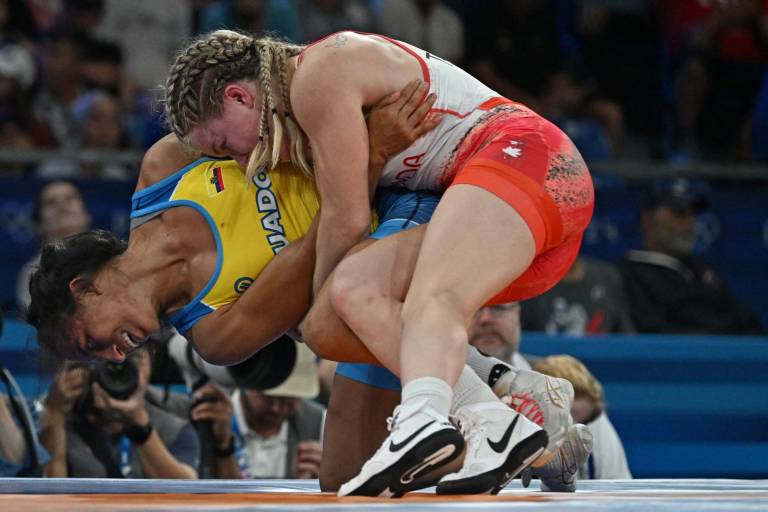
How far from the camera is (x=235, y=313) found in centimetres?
306

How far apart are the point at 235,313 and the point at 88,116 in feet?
11.0

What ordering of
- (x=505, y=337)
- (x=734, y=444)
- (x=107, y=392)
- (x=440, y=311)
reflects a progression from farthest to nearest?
(x=734, y=444), (x=505, y=337), (x=107, y=392), (x=440, y=311)

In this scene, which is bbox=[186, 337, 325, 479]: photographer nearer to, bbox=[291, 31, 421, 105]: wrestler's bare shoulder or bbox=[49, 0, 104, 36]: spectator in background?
bbox=[291, 31, 421, 105]: wrestler's bare shoulder

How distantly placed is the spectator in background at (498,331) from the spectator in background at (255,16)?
268 cm

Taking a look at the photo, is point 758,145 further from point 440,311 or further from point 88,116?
point 440,311

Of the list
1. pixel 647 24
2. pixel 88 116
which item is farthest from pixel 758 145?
pixel 88 116

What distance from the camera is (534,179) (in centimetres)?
262

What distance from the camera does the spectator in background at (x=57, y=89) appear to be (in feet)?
21.0

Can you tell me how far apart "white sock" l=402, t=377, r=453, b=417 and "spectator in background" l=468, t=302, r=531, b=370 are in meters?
1.98

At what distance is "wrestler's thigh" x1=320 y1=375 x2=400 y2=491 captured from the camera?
3.14 m

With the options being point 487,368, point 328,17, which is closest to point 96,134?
point 328,17

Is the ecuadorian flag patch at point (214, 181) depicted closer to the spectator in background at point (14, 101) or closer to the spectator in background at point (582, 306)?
the spectator in background at point (582, 306)

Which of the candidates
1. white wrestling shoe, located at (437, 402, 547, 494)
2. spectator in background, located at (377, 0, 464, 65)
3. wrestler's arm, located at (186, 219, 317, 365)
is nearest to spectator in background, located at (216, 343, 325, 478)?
wrestler's arm, located at (186, 219, 317, 365)

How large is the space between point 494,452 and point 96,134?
4121 mm
